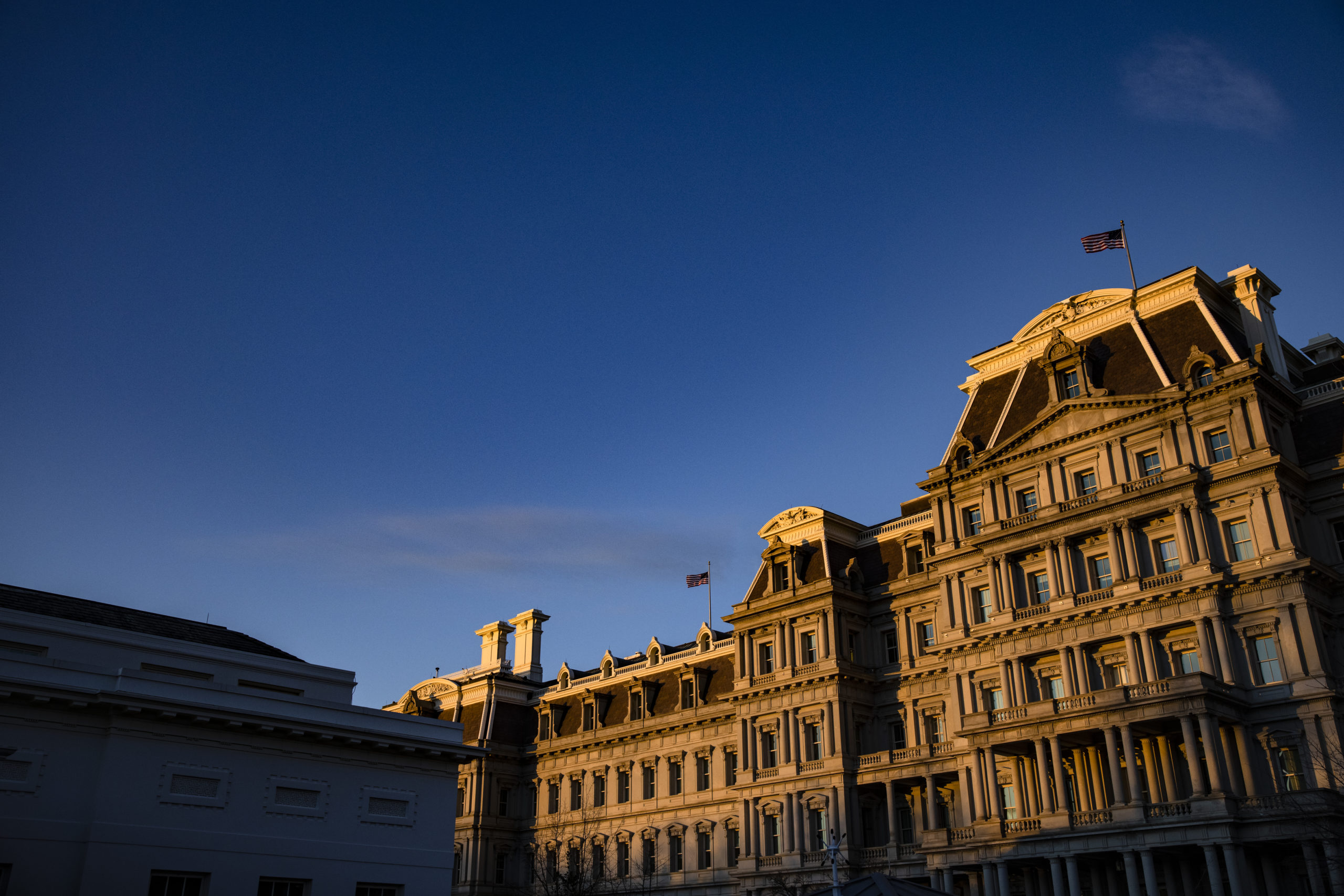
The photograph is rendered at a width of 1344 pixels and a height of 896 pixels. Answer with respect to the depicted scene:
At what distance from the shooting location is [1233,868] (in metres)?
36.6

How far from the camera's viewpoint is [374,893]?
3644 cm

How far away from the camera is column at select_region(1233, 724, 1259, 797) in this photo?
3888 cm

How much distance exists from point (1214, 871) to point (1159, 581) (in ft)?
34.8

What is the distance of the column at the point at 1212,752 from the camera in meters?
37.7

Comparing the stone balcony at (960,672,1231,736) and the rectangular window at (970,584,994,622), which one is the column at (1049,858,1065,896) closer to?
the stone balcony at (960,672,1231,736)

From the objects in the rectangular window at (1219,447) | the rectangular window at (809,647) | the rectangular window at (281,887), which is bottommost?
the rectangular window at (281,887)

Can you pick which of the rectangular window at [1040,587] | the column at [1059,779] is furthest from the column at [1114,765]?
the rectangular window at [1040,587]

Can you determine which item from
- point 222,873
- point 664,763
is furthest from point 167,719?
point 664,763

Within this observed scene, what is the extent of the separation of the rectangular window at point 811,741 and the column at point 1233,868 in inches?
813

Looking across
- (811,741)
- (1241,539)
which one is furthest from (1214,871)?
(811,741)

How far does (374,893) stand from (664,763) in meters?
30.8

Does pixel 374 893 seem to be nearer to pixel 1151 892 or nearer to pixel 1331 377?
pixel 1151 892

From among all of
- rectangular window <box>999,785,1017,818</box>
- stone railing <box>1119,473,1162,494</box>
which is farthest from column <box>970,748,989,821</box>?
stone railing <box>1119,473,1162,494</box>

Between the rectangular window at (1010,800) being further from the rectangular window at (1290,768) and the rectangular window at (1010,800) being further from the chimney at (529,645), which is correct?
the chimney at (529,645)
